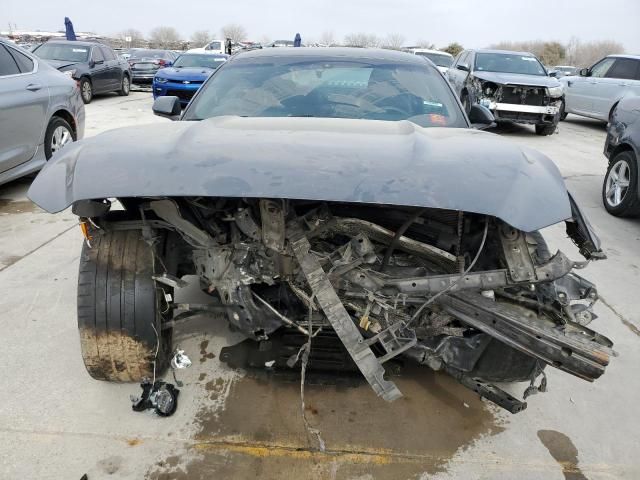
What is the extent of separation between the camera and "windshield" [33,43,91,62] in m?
12.7

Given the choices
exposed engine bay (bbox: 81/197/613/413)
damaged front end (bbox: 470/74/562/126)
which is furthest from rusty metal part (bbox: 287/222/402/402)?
damaged front end (bbox: 470/74/562/126)

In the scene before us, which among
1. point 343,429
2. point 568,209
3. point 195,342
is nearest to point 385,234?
point 568,209

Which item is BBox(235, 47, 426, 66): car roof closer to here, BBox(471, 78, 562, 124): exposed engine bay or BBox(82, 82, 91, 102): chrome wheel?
BBox(471, 78, 562, 124): exposed engine bay

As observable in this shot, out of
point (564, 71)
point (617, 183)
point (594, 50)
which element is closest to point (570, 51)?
point (594, 50)

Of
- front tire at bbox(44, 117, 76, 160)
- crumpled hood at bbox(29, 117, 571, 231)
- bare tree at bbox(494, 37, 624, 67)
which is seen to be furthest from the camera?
bare tree at bbox(494, 37, 624, 67)

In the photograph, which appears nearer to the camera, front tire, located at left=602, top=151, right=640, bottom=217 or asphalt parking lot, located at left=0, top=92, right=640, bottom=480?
asphalt parking lot, located at left=0, top=92, right=640, bottom=480

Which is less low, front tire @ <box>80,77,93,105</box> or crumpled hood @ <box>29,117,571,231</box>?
crumpled hood @ <box>29,117,571,231</box>

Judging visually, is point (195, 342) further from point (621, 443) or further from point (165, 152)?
point (621, 443)

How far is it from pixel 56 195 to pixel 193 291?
1.67 meters

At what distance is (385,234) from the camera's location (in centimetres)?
212

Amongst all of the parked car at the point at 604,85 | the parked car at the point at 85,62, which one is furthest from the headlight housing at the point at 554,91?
the parked car at the point at 85,62

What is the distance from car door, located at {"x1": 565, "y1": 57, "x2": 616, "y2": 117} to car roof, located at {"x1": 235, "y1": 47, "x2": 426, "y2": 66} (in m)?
9.05

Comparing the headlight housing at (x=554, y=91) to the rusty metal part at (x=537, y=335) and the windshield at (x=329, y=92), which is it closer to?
the windshield at (x=329, y=92)

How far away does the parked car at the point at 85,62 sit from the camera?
12406mm
